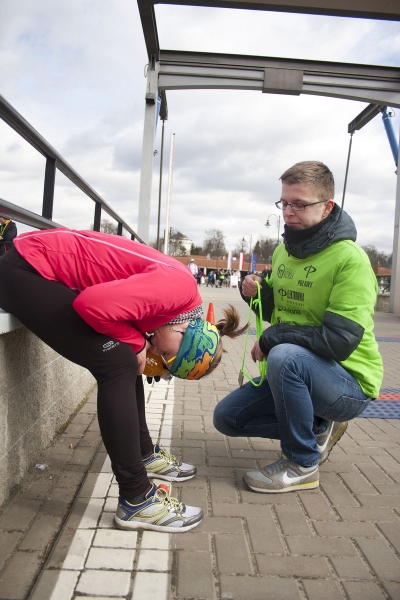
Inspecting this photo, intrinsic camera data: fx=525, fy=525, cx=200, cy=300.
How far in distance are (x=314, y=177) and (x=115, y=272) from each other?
1259 millimetres

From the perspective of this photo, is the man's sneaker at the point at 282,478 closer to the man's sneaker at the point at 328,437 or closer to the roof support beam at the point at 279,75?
the man's sneaker at the point at 328,437

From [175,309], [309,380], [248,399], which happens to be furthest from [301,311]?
[175,309]

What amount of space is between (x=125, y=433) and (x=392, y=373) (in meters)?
5.27

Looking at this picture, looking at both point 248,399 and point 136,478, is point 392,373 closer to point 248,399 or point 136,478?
point 248,399

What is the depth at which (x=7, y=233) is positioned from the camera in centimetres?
297

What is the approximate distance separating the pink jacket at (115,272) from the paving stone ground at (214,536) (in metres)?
0.85

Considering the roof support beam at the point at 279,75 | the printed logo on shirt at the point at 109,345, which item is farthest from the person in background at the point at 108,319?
the roof support beam at the point at 279,75

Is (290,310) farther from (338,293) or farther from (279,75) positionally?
(279,75)

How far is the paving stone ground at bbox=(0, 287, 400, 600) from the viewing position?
1.92m

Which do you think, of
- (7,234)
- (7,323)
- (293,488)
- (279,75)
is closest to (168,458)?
(293,488)

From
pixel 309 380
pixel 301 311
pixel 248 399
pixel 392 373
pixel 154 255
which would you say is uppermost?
pixel 154 255

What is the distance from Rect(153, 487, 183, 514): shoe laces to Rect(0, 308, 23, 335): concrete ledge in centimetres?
98

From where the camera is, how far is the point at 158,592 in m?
1.87

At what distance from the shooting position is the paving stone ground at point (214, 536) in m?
1.92
